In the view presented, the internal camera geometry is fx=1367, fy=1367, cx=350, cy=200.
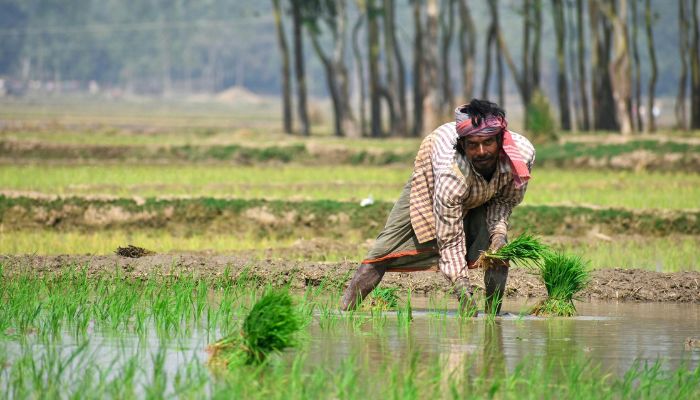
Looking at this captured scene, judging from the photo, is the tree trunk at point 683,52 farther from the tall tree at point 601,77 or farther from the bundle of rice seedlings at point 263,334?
the bundle of rice seedlings at point 263,334

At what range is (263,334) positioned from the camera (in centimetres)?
594

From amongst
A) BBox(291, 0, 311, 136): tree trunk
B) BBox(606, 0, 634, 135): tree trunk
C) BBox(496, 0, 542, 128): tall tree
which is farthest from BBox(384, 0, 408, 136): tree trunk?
BBox(606, 0, 634, 135): tree trunk

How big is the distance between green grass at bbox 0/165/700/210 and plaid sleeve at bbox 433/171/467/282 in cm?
822

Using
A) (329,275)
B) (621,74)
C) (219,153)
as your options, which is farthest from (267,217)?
(621,74)

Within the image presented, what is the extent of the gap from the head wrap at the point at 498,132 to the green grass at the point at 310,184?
332 inches

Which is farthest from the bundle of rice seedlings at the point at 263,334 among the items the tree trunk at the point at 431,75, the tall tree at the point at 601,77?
the tall tree at the point at 601,77

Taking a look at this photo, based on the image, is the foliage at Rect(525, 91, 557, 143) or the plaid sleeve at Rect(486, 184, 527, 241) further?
the foliage at Rect(525, 91, 557, 143)

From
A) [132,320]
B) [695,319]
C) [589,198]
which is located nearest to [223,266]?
[132,320]

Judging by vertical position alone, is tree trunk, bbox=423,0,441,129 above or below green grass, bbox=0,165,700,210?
above

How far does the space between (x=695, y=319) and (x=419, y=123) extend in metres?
31.2

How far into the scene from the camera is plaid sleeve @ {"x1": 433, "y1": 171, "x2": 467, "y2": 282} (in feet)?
23.1

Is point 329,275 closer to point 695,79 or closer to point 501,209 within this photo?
point 501,209

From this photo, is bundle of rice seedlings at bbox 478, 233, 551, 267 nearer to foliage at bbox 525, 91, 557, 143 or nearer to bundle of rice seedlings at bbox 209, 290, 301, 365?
bundle of rice seedlings at bbox 209, 290, 301, 365

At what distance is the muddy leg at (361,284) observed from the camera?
7.78m
